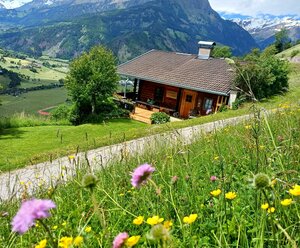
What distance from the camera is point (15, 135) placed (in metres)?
20.8

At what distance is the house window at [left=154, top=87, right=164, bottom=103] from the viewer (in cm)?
2960

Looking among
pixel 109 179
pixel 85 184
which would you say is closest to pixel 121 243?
pixel 85 184

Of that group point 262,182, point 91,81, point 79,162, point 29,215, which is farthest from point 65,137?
point 29,215

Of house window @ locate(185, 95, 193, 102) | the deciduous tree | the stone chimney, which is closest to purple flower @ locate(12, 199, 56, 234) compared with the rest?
the deciduous tree

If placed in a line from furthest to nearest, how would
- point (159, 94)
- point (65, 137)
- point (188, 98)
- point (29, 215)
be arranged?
point (159, 94)
point (188, 98)
point (65, 137)
point (29, 215)

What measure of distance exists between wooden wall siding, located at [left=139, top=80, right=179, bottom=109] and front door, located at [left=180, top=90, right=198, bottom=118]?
0.75m

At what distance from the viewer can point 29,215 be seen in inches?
35.8

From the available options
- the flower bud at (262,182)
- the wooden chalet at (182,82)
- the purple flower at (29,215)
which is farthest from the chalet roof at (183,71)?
the purple flower at (29,215)

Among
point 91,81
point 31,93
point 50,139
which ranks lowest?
point 31,93

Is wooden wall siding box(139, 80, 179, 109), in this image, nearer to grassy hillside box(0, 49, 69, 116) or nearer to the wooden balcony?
the wooden balcony

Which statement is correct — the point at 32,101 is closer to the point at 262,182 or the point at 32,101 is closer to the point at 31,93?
the point at 31,93

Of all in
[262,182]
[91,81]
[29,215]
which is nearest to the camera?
[29,215]

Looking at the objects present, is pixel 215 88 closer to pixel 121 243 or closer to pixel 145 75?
pixel 145 75

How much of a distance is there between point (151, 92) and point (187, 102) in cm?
381
